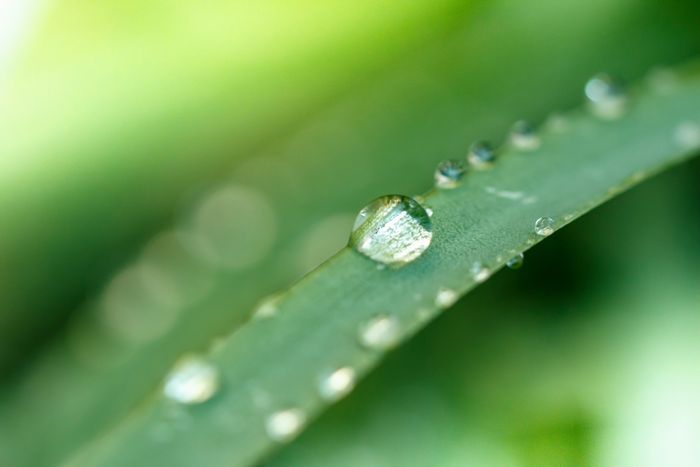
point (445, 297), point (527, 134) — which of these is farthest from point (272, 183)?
point (445, 297)

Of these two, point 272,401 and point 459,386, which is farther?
point 459,386

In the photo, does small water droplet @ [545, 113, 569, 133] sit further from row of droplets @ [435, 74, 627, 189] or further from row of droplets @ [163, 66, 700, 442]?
row of droplets @ [163, 66, 700, 442]

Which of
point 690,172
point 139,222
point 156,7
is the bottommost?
point 690,172

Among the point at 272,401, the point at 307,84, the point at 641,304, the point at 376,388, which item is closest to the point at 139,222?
the point at 307,84

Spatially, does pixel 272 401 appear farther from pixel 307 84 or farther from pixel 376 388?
pixel 307 84

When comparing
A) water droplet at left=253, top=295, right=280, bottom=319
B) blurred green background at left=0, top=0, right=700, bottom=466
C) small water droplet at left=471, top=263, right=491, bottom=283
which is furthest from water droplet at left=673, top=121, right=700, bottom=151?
water droplet at left=253, top=295, right=280, bottom=319

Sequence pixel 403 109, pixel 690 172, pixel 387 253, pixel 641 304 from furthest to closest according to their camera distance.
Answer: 1. pixel 403 109
2. pixel 690 172
3. pixel 641 304
4. pixel 387 253

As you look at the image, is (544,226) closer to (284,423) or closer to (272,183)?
(284,423)
